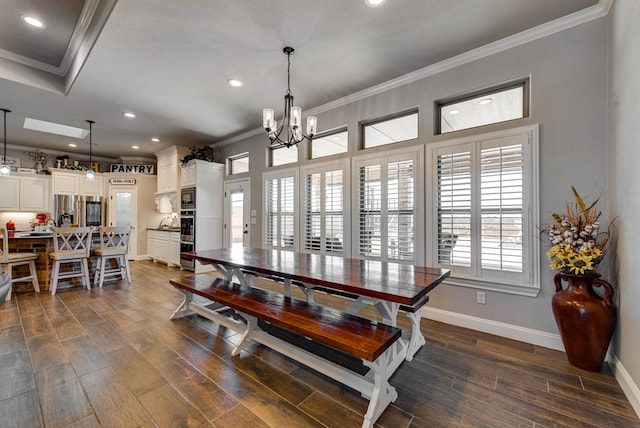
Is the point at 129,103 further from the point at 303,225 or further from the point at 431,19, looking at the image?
the point at 431,19

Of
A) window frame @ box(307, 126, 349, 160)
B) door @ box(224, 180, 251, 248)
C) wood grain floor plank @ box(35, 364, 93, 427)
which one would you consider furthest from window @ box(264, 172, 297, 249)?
wood grain floor plank @ box(35, 364, 93, 427)

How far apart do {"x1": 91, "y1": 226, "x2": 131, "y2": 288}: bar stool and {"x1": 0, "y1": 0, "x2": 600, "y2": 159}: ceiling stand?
1969 millimetres

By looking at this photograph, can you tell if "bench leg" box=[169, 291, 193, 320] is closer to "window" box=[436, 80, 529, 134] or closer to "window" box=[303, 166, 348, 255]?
"window" box=[303, 166, 348, 255]

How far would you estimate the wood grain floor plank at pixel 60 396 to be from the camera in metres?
1.59

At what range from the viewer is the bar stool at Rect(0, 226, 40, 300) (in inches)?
143

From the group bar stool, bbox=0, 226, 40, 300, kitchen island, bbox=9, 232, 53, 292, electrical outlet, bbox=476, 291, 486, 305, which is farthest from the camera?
kitchen island, bbox=9, 232, 53, 292

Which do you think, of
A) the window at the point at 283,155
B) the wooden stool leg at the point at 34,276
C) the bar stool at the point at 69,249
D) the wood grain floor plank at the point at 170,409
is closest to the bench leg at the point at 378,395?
the wood grain floor plank at the point at 170,409

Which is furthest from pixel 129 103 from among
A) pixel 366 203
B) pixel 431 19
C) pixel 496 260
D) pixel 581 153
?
pixel 581 153

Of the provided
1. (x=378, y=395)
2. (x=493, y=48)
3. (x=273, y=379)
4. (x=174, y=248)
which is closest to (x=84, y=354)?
(x=273, y=379)

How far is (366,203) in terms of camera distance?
366 centimetres

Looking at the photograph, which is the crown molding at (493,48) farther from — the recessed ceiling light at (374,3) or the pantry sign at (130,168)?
the pantry sign at (130,168)

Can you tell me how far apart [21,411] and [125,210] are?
6.51 m

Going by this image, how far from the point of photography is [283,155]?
5.00 meters

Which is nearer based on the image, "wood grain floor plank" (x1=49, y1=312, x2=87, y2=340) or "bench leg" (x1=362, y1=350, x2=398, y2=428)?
"bench leg" (x1=362, y1=350, x2=398, y2=428)
